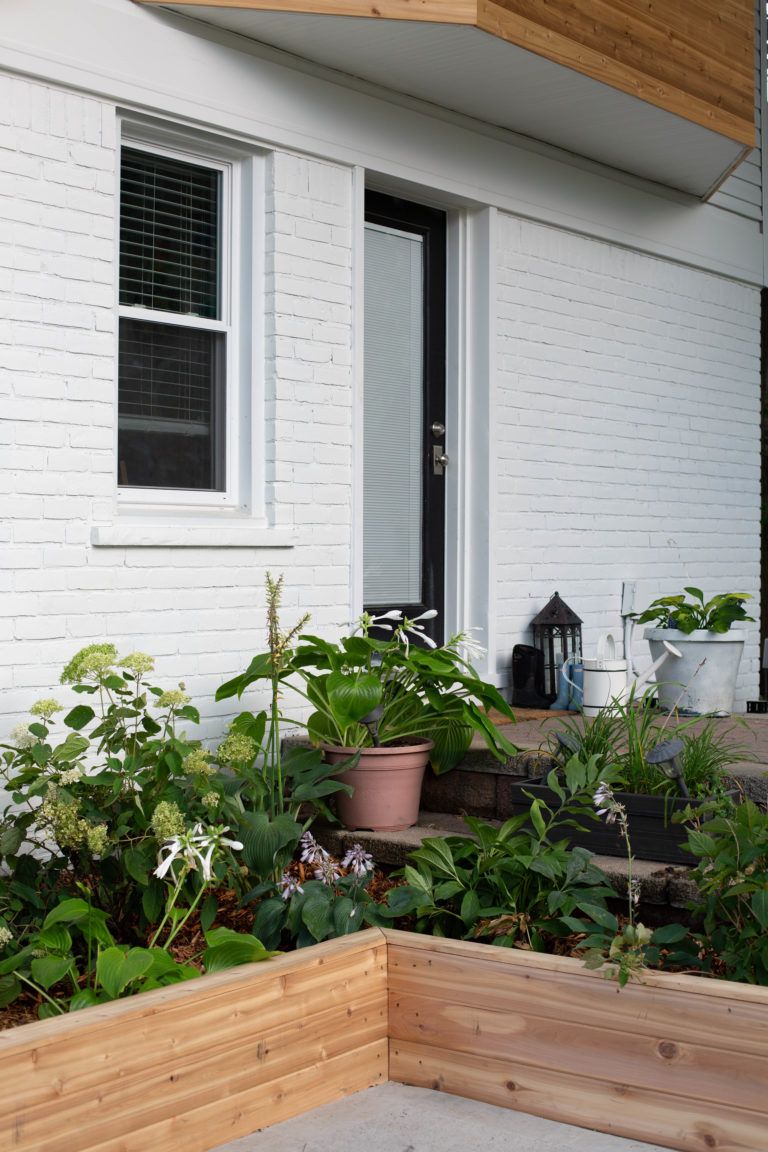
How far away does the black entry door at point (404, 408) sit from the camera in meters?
5.53

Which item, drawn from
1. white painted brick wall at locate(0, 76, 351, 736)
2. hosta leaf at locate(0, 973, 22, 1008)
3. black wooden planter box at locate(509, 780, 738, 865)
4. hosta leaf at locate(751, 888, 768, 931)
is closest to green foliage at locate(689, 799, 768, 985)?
hosta leaf at locate(751, 888, 768, 931)

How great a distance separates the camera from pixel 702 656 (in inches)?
213

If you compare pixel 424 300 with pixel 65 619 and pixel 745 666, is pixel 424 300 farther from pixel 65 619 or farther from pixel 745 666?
pixel 745 666

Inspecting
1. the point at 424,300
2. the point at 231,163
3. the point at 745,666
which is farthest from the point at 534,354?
the point at 745,666

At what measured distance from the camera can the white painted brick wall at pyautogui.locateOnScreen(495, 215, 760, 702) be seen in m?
5.88

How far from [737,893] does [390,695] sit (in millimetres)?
1670

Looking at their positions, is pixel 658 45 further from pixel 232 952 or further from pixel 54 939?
pixel 54 939

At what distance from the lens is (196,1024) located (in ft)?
8.17

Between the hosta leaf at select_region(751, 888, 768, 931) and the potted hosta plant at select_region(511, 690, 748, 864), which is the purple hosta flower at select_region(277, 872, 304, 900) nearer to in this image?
the potted hosta plant at select_region(511, 690, 748, 864)

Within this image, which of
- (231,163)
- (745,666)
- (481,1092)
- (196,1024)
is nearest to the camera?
(196,1024)

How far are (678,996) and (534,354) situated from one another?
3.86 meters

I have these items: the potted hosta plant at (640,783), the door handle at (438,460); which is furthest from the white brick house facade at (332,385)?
the potted hosta plant at (640,783)

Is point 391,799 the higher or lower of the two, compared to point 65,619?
lower

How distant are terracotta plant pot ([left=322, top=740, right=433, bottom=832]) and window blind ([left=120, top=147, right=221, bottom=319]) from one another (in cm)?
173
